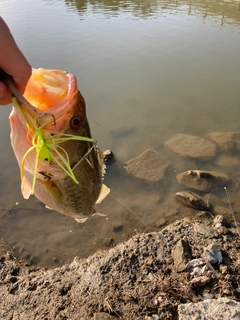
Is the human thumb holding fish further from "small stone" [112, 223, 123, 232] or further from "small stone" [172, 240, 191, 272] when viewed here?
"small stone" [112, 223, 123, 232]

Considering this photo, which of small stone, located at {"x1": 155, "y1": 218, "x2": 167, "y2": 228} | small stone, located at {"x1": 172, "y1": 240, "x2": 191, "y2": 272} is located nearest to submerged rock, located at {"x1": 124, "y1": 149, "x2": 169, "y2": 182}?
small stone, located at {"x1": 155, "y1": 218, "x2": 167, "y2": 228}

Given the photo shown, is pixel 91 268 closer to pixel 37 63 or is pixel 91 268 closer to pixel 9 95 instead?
pixel 9 95

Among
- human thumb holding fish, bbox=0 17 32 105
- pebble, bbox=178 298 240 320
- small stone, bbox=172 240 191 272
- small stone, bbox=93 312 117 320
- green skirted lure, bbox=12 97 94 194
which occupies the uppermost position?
human thumb holding fish, bbox=0 17 32 105

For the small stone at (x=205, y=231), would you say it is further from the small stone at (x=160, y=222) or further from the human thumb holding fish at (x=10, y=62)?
the human thumb holding fish at (x=10, y=62)

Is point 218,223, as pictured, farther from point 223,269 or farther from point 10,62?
point 10,62

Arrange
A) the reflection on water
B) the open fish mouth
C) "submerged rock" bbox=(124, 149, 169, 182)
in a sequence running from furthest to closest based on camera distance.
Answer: the reflection on water, "submerged rock" bbox=(124, 149, 169, 182), the open fish mouth

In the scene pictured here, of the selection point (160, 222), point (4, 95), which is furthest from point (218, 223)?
point (4, 95)

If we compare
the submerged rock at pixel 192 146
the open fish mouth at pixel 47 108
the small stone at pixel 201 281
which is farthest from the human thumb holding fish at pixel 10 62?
the submerged rock at pixel 192 146
